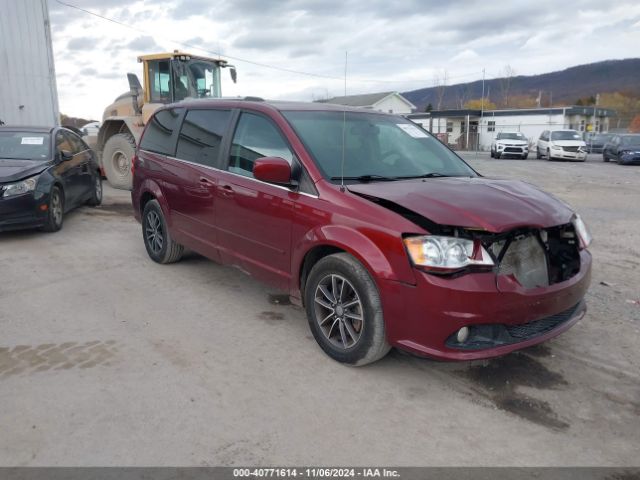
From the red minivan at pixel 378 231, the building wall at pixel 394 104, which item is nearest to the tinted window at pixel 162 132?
the red minivan at pixel 378 231

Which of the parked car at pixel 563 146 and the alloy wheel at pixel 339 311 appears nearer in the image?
the alloy wheel at pixel 339 311

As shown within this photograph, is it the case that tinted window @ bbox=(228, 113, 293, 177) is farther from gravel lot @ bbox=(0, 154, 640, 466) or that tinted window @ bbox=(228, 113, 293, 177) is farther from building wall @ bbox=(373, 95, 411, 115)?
building wall @ bbox=(373, 95, 411, 115)

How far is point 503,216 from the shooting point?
3.24m

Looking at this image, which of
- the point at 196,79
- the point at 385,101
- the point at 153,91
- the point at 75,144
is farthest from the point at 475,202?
the point at 385,101

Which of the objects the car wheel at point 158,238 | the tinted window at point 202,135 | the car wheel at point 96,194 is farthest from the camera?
the car wheel at point 96,194

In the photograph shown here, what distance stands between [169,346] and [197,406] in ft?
2.98

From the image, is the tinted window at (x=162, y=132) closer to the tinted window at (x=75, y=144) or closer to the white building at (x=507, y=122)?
the tinted window at (x=75, y=144)

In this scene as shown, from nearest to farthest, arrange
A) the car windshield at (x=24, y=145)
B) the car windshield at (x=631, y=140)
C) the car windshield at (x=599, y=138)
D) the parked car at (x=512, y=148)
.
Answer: the car windshield at (x=24, y=145)
the car windshield at (x=631, y=140)
the parked car at (x=512, y=148)
the car windshield at (x=599, y=138)

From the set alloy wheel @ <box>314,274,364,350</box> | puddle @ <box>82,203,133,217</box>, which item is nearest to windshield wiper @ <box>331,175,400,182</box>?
alloy wheel @ <box>314,274,364,350</box>

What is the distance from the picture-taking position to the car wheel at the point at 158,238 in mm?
5797

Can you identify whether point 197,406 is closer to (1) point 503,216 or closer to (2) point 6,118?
(1) point 503,216

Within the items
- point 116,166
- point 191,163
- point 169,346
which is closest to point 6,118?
point 116,166

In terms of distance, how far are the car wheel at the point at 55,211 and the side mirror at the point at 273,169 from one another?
4789mm

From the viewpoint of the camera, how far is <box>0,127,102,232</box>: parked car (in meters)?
6.85
